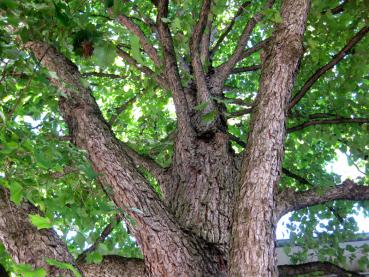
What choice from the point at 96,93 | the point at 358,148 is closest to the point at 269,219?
the point at 358,148

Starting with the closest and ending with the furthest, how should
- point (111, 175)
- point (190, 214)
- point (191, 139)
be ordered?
point (111, 175) < point (190, 214) < point (191, 139)

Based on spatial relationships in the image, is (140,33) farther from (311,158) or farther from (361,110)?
(311,158)

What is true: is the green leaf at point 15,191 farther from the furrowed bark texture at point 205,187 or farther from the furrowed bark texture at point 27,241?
the furrowed bark texture at point 205,187

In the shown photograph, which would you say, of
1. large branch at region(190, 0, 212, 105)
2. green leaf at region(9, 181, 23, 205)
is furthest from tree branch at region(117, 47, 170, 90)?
green leaf at region(9, 181, 23, 205)

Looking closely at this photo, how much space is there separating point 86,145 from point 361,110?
3105 mm

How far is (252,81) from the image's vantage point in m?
6.12

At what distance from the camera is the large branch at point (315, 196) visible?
324 centimetres

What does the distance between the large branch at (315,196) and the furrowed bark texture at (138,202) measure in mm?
781

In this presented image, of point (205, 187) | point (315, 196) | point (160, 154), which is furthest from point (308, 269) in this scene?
point (160, 154)

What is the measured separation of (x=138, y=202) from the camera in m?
2.63

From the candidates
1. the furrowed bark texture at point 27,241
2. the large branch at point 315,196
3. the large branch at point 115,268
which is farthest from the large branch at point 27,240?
the large branch at point 315,196

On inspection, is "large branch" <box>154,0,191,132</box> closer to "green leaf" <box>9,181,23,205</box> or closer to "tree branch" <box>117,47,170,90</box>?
"tree branch" <box>117,47,170,90</box>

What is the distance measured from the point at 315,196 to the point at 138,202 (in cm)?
145

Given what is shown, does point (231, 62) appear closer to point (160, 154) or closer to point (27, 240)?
point (160, 154)
